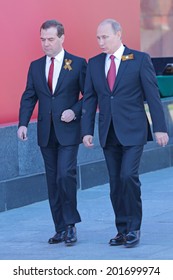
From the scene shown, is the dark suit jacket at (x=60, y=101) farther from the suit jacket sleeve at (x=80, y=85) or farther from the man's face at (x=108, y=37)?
the man's face at (x=108, y=37)

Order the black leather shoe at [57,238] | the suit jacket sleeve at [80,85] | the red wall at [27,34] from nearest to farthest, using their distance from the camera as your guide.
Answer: the suit jacket sleeve at [80,85]
the black leather shoe at [57,238]
the red wall at [27,34]

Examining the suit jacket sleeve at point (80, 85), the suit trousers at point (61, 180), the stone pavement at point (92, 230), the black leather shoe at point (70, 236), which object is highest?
the suit jacket sleeve at point (80, 85)

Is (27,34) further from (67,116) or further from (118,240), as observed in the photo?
(118,240)

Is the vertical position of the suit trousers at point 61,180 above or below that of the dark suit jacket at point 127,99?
below

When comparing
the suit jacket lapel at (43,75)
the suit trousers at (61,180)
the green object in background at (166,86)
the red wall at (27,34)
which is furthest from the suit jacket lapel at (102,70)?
the green object in background at (166,86)

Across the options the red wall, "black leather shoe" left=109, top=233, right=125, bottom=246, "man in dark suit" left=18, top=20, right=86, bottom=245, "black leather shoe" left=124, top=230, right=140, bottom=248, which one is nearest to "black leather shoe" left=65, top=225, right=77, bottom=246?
"man in dark suit" left=18, top=20, right=86, bottom=245

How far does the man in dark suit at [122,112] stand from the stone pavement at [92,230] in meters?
0.29

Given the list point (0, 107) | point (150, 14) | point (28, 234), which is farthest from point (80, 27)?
point (150, 14)

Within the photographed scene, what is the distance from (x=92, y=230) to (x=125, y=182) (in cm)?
125

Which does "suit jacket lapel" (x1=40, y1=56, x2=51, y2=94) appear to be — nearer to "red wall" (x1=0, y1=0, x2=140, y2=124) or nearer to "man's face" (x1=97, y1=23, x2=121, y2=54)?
"man's face" (x1=97, y1=23, x2=121, y2=54)

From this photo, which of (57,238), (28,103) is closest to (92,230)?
(57,238)

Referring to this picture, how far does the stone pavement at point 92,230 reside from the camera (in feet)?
29.1

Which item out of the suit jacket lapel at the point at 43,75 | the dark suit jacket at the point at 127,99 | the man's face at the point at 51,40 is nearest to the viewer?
the dark suit jacket at the point at 127,99

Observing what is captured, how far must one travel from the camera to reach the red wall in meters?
11.6
